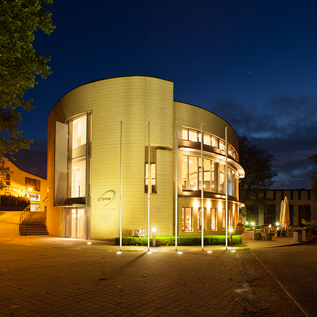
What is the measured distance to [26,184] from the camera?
60.0 metres

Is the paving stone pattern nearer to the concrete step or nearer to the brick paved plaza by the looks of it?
the brick paved plaza

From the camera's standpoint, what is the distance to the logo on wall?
2200 centimetres

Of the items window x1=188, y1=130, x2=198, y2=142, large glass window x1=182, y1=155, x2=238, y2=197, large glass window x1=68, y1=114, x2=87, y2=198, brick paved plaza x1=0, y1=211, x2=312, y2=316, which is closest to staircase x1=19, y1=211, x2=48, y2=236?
large glass window x1=68, y1=114, x2=87, y2=198

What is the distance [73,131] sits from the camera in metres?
25.9

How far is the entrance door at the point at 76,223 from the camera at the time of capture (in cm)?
2342

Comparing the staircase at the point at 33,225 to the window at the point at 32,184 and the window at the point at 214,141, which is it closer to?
the window at the point at 214,141

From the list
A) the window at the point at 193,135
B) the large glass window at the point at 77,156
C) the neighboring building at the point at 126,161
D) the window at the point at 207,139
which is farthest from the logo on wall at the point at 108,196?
the window at the point at 207,139

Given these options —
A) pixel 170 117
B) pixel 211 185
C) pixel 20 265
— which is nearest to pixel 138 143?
pixel 170 117

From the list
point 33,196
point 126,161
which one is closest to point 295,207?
point 126,161

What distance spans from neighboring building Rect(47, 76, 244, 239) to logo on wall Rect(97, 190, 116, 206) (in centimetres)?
7

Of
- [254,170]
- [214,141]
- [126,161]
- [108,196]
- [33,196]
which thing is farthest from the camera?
[33,196]

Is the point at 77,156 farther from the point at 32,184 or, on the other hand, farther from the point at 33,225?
the point at 32,184

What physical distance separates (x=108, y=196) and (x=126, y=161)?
2841mm

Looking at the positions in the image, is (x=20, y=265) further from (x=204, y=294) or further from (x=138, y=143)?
(x=138, y=143)
